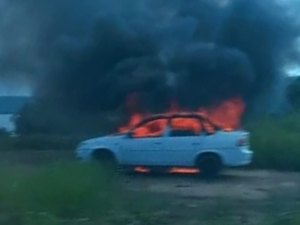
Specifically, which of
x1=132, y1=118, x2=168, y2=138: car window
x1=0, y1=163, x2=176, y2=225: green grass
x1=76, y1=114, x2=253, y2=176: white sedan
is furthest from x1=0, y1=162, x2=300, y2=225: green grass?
x1=132, y1=118, x2=168, y2=138: car window

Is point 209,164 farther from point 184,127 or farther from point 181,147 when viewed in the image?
point 184,127

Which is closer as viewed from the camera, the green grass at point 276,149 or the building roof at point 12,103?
the green grass at point 276,149

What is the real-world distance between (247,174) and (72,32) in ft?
34.6

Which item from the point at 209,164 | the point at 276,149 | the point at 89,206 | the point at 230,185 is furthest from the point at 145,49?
the point at 89,206

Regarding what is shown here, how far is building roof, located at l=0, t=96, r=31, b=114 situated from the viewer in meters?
31.9

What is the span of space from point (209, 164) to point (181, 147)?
0.78 meters

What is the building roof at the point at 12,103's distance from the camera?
3193 centimetres

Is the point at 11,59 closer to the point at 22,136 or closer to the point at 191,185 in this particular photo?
the point at 22,136

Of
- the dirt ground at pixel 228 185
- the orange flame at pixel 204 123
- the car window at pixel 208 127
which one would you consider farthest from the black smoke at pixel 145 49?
the car window at pixel 208 127

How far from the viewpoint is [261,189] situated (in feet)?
59.9

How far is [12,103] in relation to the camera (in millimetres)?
35781

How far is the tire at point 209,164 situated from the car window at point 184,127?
2.06 ft

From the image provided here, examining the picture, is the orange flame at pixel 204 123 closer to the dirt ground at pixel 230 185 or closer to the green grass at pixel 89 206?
the dirt ground at pixel 230 185

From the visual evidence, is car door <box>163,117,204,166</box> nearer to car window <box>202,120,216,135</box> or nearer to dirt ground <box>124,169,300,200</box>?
car window <box>202,120,216,135</box>
